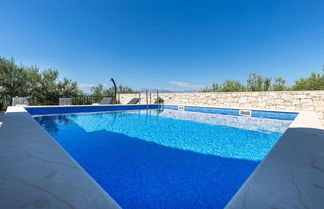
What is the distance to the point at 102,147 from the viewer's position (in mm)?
3627

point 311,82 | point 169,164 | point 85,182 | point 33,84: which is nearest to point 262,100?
point 169,164

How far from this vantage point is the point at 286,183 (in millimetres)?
1209

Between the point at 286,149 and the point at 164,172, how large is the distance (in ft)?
6.10

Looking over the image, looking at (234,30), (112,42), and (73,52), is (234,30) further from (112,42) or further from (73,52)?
(73,52)

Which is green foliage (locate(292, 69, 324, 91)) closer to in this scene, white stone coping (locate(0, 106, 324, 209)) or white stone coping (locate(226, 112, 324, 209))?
white stone coping (locate(226, 112, 324, 209))

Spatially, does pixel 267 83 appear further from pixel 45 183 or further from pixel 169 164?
pixel 45 183

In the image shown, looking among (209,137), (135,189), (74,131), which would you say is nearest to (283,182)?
(135,189)

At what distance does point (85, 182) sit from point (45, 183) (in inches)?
12.0

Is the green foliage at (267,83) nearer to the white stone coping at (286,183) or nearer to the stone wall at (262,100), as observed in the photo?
the stone wall at (262,100)

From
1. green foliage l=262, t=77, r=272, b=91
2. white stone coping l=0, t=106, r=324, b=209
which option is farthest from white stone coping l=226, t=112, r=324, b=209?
green foliage l=262, t=77, r=272, b=91

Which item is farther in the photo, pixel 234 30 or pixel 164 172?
pixel 234 30

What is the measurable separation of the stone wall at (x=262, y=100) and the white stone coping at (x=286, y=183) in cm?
735

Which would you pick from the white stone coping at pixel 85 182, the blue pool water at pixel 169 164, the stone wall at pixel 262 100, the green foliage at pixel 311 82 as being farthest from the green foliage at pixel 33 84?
the green foliage at pixel 311 82

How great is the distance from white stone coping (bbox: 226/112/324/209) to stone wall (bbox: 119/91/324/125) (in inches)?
289
